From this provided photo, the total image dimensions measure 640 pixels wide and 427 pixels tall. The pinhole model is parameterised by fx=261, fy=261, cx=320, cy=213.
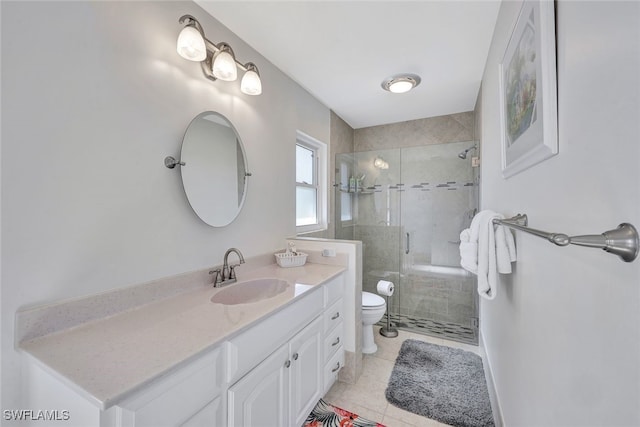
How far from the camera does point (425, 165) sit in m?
2.98

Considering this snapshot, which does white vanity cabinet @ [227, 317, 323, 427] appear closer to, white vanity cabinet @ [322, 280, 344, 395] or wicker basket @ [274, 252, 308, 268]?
white vanity cabinet @ [322, 280, 344, 395]

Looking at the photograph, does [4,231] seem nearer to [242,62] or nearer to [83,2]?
[83,2]

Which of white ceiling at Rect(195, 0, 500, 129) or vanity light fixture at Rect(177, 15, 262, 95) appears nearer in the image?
vanity light fixture at Rect(177, 15, 262, 95)

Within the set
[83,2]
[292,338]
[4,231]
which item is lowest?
[292,338]

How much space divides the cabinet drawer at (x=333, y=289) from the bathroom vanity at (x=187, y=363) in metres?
0.09

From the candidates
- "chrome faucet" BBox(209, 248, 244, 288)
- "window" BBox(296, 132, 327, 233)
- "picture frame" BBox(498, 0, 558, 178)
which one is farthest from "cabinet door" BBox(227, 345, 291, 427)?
"window" BBox(296, 132, 327, 233)

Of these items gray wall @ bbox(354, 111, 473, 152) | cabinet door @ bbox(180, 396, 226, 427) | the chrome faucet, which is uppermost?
gray wall @ bbox(354, 111, 473, 152)

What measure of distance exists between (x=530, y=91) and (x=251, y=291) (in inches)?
63.6

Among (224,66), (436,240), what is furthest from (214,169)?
(436,240)

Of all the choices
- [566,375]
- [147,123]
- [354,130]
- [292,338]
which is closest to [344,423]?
[292,338]

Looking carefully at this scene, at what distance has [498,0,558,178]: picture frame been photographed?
2.40ft

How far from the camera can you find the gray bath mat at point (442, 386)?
1624 mm

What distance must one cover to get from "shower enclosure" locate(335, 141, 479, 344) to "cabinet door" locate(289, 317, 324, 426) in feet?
5.29

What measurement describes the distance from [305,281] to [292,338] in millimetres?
333
